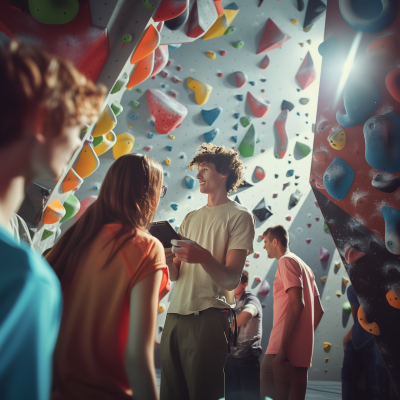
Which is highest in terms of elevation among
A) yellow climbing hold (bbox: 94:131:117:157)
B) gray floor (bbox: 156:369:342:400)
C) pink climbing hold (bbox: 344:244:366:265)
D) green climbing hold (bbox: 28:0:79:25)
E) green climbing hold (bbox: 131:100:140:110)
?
green climbing hold (bbox: 28:0:79:25)

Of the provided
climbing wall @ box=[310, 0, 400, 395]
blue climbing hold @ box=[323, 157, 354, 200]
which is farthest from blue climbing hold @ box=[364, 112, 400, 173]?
blue climbing hold @ box=[323, 157, 354, 200]

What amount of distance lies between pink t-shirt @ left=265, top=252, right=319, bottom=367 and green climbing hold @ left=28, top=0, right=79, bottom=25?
6.10 feet

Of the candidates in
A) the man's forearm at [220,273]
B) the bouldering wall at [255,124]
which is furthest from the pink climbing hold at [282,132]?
the man's forearm at [220,273]

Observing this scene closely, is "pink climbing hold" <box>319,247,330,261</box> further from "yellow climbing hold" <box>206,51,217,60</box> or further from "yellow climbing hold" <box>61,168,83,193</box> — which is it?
"yellow climbing hold" <box>61,168,83,193</box>

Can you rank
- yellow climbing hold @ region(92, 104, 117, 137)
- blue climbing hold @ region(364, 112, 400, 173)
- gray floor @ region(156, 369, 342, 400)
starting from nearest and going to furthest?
1. blue climbing hold @ region(364, 112, 400, 173)
2. yellow climbing hold @ region(92, 104, 117, 137)
3. gray floor @ region(156, 369, 342, 400)

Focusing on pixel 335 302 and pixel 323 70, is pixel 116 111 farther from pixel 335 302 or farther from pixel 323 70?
pixel 335 302

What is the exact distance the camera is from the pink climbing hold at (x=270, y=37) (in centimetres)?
439

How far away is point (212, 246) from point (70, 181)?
0.96 metres

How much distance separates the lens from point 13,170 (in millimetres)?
487

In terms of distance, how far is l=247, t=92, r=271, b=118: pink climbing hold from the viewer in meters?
4.38

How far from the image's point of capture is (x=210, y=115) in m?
4.09

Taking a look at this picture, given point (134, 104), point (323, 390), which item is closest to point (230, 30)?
point (134, 104)

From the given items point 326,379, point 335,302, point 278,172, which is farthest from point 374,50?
point 326,379

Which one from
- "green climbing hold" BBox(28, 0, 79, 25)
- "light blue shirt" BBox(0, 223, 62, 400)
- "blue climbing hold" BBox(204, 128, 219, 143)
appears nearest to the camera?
"light blue shirt" BBox(0, 223, 62, 400)
